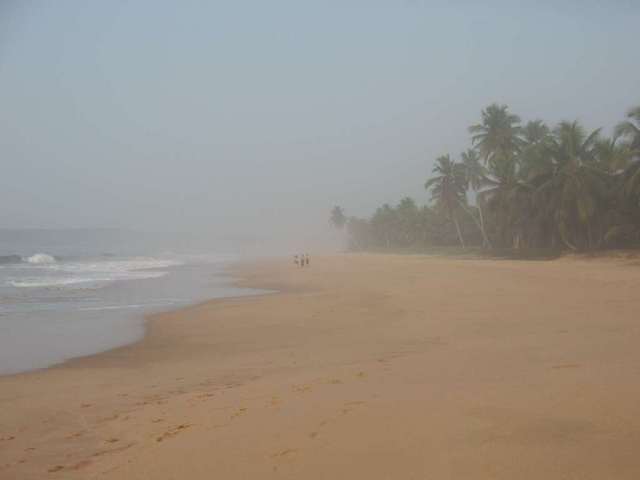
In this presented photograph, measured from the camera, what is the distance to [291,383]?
243 inches

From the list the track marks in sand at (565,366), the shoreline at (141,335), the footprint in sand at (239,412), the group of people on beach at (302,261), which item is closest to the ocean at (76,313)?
the shoreline at (141,335)

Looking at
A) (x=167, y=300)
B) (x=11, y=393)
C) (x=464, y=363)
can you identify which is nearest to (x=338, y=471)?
(x=464, y=363)

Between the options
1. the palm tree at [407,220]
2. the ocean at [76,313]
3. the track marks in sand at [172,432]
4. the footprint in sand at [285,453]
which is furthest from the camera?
the palm tree at [407,220]

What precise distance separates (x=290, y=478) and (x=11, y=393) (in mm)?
5452

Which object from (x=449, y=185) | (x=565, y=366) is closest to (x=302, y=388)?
(x=565, y=366)

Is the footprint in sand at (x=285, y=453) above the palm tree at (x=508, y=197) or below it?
below

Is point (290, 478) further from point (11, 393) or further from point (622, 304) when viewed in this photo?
point (622, 304)

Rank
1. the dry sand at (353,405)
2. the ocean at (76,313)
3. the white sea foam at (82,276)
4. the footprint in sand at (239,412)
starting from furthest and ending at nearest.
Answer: the white sea foam at (82,276)
the ocean at (76,313)
the footprint in sand at (239,412)
the dry sand at (353,405)

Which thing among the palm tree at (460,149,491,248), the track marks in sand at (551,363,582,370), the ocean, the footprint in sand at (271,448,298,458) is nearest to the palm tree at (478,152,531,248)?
the palm tree at (460,149,491,248)

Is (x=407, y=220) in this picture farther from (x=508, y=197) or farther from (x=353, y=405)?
(x=353, y=405)

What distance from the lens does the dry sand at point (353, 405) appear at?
3.52 metres

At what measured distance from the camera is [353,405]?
15.9 ft

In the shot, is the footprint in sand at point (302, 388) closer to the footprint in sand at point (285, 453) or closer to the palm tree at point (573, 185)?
the footprint in sand at point (285, 453)

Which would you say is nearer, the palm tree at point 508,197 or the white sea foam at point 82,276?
the white sea foam at point 82,276
